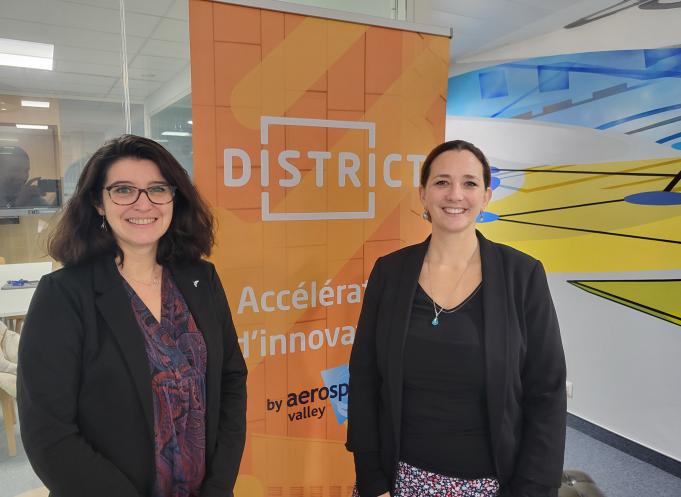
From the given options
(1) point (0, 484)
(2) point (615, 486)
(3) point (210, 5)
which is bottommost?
(2) point (615, 486)

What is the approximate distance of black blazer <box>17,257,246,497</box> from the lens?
1054mm

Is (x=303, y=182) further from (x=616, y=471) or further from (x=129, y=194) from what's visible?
(x=616, y=471)

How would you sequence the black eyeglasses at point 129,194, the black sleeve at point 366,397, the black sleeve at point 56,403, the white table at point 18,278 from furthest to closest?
1. the white table at point 18,278
2. the black sleeve at point 366,397
3. the black eyeglasses at point 129,194
4. the black sleeve at point 56,403

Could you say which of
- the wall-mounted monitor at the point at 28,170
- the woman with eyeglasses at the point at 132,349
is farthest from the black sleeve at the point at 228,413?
the wall-mounted monitor at the point at 28,170

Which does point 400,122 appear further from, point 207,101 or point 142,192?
point 142,192

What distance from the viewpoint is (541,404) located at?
134cm

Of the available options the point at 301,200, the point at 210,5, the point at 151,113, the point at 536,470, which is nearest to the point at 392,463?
the point at 536,470

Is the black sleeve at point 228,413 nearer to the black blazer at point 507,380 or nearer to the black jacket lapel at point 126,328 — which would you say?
the black jacket lapel at point 126,328

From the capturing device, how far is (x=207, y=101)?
1.62m

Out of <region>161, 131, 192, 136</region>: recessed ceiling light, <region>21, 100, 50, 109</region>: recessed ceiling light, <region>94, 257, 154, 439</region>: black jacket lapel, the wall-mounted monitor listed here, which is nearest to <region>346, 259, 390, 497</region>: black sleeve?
<region>94, 257, 154, 439</region>: black jacket lapel

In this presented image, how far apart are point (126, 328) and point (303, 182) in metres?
0.89

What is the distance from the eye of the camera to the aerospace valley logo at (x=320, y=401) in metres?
1.90

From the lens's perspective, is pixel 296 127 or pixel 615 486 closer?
pixel 296 127

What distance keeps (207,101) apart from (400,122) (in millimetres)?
791
